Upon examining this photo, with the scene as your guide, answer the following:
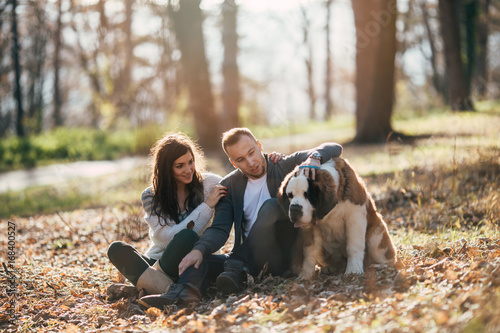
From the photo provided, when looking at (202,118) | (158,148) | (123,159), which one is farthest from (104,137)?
(158,148)

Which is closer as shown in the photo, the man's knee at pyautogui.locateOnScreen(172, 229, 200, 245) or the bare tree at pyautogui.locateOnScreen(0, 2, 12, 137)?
the man's knee at pyautogui.locateOnScreen(172, 229, 200, 245)

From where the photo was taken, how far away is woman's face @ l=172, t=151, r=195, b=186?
186 inches

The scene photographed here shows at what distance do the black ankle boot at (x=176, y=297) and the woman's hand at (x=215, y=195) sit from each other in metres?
0.81

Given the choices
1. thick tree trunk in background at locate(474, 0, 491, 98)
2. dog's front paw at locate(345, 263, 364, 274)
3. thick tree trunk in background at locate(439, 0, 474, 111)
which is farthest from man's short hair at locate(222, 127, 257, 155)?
thick tree trunk in background at locate(474, 0, 491, 98)

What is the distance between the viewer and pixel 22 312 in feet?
15.0

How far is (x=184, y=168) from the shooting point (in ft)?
15.5

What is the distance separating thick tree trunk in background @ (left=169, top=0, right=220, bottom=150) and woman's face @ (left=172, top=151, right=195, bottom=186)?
1111cm

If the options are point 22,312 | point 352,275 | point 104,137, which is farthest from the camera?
point 104,137

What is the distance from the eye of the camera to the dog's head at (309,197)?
391 centimetres

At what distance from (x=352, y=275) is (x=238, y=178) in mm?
1355

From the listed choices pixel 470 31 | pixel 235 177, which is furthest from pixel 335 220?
pixel 470 31

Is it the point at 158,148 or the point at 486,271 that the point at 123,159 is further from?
the point at 486,271

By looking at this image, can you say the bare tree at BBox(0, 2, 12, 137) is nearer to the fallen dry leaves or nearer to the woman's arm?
the fallen dry leaves

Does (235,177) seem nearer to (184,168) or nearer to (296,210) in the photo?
(184,168)
